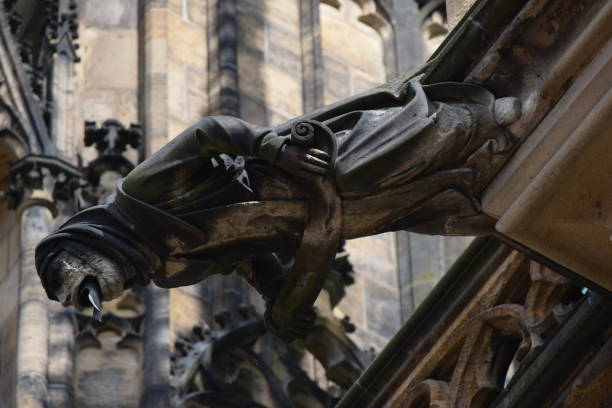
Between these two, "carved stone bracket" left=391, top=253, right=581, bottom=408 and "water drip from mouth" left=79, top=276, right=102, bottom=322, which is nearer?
"water drip from mouth" left=79, top=276, right=102, bottom=322

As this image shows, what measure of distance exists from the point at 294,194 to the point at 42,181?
615 cm

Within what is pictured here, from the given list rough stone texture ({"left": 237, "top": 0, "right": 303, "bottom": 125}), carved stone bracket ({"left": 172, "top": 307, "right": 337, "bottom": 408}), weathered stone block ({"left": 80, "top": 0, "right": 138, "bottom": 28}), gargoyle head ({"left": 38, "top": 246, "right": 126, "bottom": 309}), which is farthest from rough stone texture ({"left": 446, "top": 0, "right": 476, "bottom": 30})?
weathered stone block ({"left": 80, "top": 0, "right": 138, "bottom": 28})

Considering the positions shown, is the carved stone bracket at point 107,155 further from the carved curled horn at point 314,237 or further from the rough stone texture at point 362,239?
the carved curled horn at point 314,237

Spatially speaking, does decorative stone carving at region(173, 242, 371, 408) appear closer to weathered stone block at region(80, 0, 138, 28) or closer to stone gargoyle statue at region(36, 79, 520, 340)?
weathered stone block at region(80, 0, 138, 28)

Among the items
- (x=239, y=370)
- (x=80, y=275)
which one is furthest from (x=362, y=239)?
(x=80, y=275)

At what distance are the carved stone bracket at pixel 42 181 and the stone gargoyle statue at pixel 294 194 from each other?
5.87m

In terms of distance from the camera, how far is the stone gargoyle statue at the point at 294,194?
710 centimetres

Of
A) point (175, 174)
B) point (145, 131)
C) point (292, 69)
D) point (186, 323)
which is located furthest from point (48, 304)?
point (175, 174)

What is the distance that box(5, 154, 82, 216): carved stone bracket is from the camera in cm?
1315

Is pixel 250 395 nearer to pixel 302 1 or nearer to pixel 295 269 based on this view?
pixel 302 1

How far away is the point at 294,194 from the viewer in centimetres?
718

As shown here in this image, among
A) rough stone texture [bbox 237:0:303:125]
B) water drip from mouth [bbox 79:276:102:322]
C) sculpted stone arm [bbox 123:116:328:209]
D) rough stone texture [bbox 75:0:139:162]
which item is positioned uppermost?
sculpted stone arm [bbox 123:116:328:209]

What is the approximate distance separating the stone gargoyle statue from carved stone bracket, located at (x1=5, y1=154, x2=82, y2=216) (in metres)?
5.87

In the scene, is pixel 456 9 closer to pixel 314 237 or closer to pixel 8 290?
pixel 314 237
